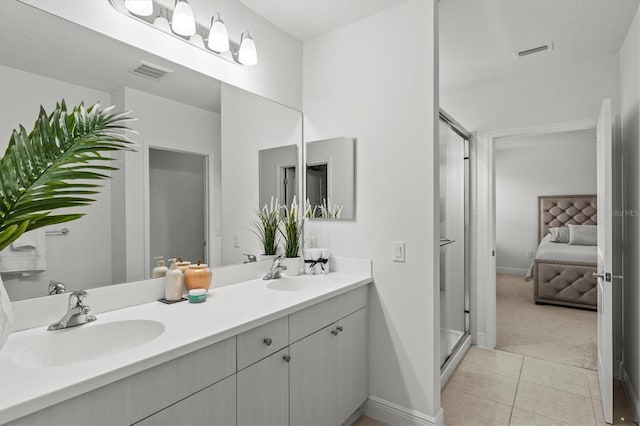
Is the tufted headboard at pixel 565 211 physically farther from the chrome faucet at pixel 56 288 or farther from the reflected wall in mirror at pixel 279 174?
the chrome faucet at pixel 56 288

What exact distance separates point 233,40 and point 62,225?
51.5 inches

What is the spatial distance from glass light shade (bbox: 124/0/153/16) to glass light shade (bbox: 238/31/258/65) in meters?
0.51

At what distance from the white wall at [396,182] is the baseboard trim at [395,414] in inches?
0.8

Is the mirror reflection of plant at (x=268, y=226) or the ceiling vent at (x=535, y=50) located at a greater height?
the ceiling vent at (x=535, y=50)

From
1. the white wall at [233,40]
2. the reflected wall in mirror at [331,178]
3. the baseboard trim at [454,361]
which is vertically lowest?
the baseboard trim at [454,361]

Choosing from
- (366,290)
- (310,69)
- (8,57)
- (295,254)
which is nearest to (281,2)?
(310,69)

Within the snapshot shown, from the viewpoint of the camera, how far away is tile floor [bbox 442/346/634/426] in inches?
85.1

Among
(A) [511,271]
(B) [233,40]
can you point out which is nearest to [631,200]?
(B) [233,40]

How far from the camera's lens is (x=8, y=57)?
126cm

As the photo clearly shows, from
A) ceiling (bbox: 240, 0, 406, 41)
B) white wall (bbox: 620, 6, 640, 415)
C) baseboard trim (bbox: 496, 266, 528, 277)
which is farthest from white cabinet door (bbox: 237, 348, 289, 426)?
baseboard trim (bbox: 496, 266, 528, 277)

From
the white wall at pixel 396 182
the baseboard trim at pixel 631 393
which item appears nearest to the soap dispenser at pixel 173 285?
the white wall at pixel 396 182

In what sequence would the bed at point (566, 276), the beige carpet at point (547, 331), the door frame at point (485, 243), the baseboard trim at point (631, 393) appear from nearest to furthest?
the baseboard trim at point (631, 393) → the beige carpet at point (547, 331) → the door frame at point (485, 243) → the bed at point (566, 276)

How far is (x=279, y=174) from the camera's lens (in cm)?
236

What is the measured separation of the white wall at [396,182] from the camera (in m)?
1.97
